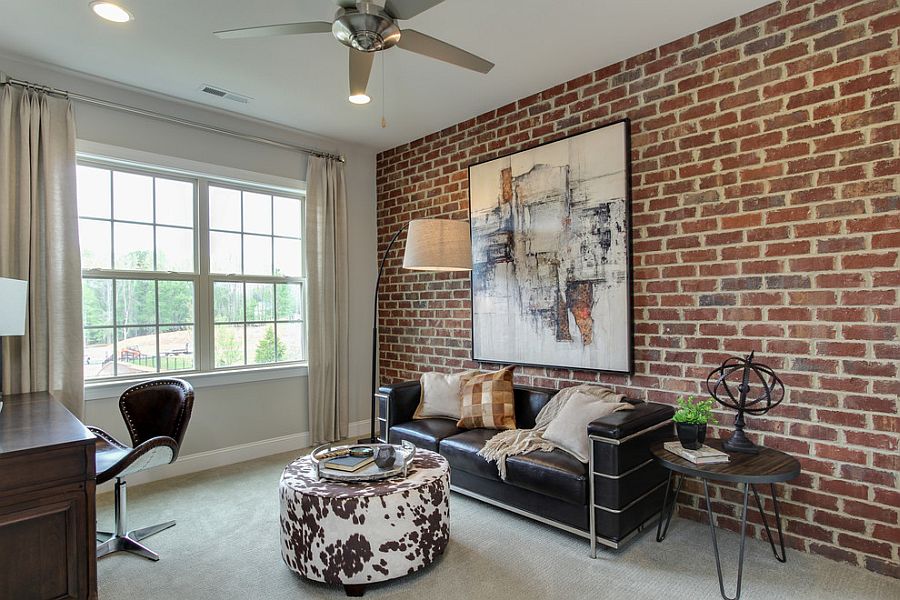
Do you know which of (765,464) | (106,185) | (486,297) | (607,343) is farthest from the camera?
(486,297)

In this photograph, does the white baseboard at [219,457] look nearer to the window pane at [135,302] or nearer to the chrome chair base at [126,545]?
the chrome chair base at [126,545]

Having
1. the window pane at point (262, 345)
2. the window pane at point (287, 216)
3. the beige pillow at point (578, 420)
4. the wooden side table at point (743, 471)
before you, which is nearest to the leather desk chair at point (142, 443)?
the window pane at point (262, 345)

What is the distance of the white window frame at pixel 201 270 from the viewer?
140 inches

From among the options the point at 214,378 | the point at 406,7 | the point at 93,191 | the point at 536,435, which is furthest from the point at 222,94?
the point at 536,435

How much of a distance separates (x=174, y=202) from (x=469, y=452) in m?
2.97

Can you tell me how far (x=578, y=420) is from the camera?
2814mm

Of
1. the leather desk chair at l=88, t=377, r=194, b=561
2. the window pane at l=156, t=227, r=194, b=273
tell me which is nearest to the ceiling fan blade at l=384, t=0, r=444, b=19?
the leather desk chair at l=88, t=377, r=194, b=561

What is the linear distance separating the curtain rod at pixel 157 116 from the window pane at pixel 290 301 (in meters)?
1.23

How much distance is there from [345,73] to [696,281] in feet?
8.50

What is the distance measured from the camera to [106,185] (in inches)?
143

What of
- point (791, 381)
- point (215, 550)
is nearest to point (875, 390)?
point (791, 381)

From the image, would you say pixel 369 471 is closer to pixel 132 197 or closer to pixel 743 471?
pixel 743 471

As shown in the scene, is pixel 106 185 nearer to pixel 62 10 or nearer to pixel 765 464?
pixel 62 10

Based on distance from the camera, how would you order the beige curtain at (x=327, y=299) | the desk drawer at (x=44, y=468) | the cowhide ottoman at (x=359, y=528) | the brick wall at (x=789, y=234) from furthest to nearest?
the beige curtain at (x=327, y=299), the brick wall at (x=789, y=234), the cowhide ottoman at (x=359, y=528), the desk drawer at (x=44, y=468)
